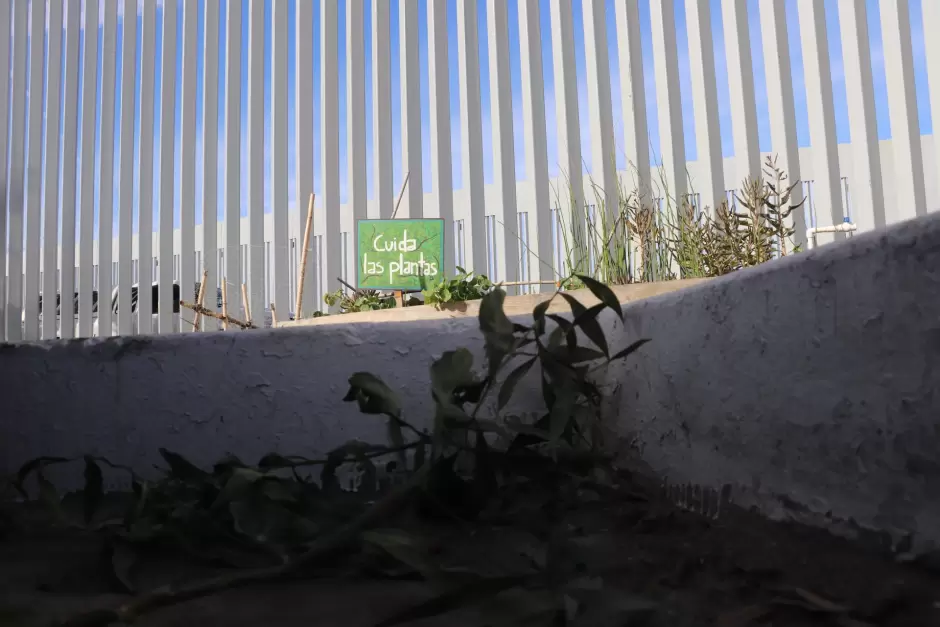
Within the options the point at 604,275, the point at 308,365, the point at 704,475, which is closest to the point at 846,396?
the point at 704,475

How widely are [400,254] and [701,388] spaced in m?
1.30

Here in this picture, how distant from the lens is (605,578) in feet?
1.44

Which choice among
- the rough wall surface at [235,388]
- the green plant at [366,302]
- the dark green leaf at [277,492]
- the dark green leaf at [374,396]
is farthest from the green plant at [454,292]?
the dark green leaf at [277,492]

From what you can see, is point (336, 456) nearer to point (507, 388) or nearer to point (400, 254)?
point (507, 388)

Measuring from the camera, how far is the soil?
371 millimetres

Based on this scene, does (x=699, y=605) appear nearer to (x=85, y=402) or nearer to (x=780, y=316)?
(x=780, y=316)

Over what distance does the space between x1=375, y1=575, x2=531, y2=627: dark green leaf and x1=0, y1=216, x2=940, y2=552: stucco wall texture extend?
0.76 feet

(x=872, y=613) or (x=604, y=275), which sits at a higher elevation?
(x=604, y=275)

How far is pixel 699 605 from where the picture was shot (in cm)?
39

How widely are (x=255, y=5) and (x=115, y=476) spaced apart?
9.85 ft

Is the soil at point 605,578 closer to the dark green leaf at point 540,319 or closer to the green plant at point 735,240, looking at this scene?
the dark green leaf at point 540,319

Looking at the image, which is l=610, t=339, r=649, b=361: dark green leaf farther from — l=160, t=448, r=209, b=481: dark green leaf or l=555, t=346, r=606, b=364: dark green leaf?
l=160, t=448, r=209, b=481: dark green leaf

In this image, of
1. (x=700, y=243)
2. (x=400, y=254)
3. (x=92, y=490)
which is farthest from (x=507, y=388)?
(x=400, y=254)

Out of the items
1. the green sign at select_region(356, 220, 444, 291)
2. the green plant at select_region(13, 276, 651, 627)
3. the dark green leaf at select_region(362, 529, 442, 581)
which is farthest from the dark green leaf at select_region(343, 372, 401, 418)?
the green sign at select_region(356, 220, 444, 291)
